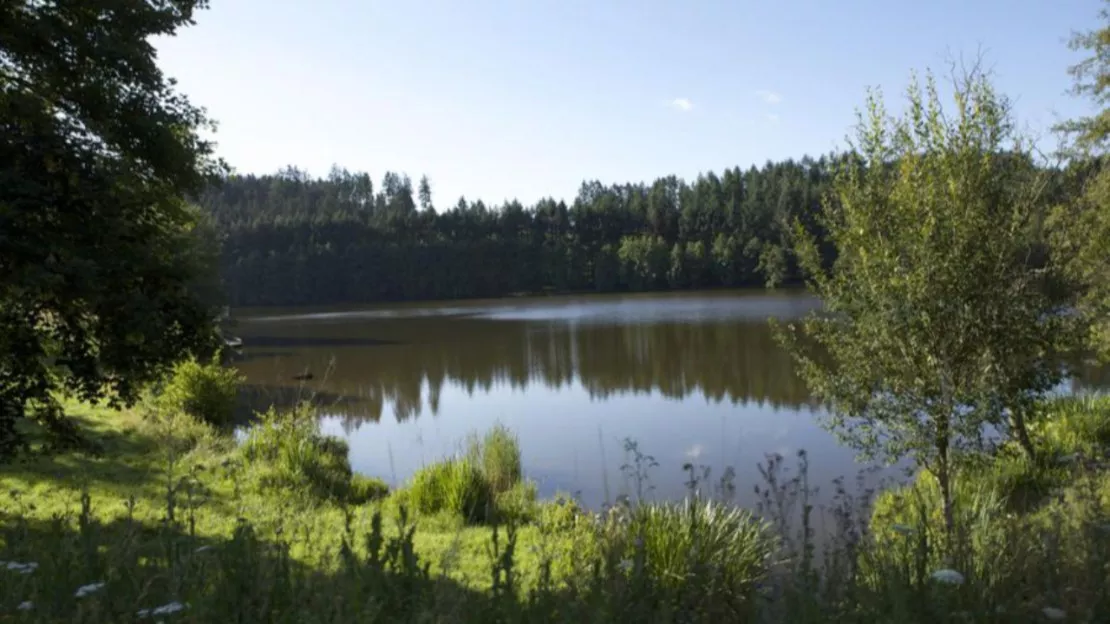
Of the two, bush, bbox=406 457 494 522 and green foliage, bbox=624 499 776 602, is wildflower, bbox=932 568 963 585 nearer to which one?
green foliage, bbox=624 499 776 602

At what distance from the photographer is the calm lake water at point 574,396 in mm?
13172

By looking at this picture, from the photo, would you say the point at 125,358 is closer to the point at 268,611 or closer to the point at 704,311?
the point at 268,611

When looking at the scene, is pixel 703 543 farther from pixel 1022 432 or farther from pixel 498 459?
pixel 498 459

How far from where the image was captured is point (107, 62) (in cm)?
670

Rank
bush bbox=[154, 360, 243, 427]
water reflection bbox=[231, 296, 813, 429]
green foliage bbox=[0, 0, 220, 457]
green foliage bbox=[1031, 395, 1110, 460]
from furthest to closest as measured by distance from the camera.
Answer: water reflection bbox=[231, 296, 813, 429], bush bbox=[154, 360, 243, 427], green foliage bbox=[1031, 395, 1110, 460], green foliage bbox=[0, 0, 220, 457]

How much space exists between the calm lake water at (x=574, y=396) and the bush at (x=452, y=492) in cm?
128

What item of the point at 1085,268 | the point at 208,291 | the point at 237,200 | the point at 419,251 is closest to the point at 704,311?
the point at 208,291

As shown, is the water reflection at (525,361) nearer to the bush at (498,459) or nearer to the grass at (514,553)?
the bush at (498,459)

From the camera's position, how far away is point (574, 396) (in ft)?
68.2

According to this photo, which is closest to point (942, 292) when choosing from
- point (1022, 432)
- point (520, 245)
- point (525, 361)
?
point (1022, 432)

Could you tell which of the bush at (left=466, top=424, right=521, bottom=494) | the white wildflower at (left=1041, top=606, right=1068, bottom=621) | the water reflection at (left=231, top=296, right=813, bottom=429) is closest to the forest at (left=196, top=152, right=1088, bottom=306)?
the water reflection at (left=231, top=296, right=813, bottom=429)

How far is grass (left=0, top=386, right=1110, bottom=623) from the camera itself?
112 inches

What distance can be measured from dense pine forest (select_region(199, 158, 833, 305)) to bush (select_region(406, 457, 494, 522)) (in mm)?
80225

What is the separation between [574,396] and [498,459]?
31.0ft
